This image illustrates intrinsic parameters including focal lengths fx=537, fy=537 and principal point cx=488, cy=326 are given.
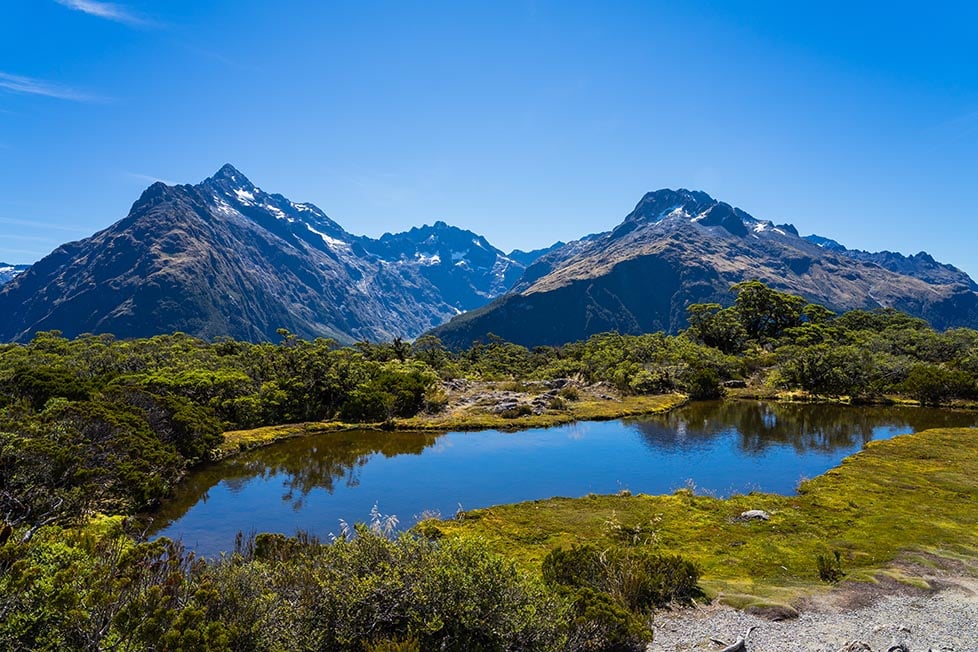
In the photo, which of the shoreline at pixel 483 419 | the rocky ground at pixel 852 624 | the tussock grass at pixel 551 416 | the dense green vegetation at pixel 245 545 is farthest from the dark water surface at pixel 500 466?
the rocky ground at pixel 852 624

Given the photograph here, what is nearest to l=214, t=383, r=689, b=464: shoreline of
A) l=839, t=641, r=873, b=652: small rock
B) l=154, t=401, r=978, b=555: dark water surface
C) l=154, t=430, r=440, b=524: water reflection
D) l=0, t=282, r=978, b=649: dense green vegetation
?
l=154, t=430, r=440, b=524: water reflection

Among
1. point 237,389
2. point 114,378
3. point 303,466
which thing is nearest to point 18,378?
point 114,378

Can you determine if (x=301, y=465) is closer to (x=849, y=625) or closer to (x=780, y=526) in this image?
(x=780, y=526)

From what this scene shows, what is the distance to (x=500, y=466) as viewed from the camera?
118ft

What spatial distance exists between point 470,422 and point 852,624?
38141 millimetres

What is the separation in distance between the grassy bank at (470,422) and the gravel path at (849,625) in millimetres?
33924

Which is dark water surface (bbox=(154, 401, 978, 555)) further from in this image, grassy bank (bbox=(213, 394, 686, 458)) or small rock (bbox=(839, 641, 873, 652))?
small rock (bbox=(839, 641, 873, 652))

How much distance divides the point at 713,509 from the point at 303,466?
26.0m

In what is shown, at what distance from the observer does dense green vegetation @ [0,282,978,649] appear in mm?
9062

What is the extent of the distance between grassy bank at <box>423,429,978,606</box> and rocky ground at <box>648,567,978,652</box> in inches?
35.8

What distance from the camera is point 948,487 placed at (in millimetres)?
26672

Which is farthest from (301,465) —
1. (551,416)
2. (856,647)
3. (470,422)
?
(856,647)

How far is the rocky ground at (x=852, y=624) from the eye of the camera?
12.6 m

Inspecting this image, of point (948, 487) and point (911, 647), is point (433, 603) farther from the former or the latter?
point (948, 487)
